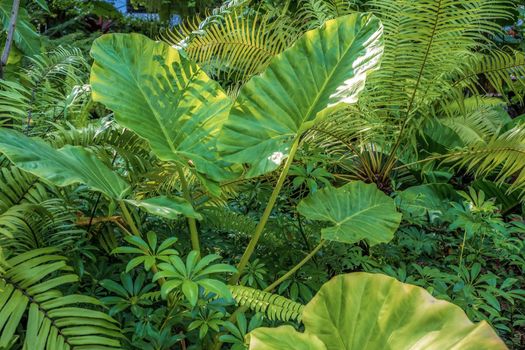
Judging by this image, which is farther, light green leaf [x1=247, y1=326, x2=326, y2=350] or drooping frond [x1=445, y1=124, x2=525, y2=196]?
drooping frond [x1=445, y1=124, x2=525, y2=196]

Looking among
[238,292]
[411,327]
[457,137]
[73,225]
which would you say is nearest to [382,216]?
[238,292]

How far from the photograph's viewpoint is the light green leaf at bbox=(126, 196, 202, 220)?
1.14m

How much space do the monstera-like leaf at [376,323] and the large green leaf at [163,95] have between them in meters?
0.52

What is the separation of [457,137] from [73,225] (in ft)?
9.19

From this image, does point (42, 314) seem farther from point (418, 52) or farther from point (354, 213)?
point (418, 52)

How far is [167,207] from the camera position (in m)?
1.21

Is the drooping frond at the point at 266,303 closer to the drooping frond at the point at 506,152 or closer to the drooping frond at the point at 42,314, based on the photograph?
the drooping frond at the point at 42,314

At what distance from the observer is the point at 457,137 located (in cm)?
355

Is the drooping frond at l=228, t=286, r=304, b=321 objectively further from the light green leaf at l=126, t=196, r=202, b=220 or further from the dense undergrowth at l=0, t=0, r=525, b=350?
the light green leaf at l=126, t=196, r=202, b=220

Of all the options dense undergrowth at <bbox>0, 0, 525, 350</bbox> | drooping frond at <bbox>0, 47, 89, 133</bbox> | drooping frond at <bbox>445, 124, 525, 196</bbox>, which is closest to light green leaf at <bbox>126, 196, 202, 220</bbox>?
dense undergrowth at <bbox>0, 0, 525, 350</bbox>

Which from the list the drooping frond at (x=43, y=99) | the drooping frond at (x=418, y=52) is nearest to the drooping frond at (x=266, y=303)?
the drooping frond at (x=43, y=99)

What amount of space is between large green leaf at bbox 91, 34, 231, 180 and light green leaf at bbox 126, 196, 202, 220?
0.50 feet

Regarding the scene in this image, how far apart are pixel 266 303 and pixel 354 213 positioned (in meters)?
0.49

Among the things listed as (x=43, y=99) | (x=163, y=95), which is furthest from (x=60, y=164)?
(x=43, y=99)
